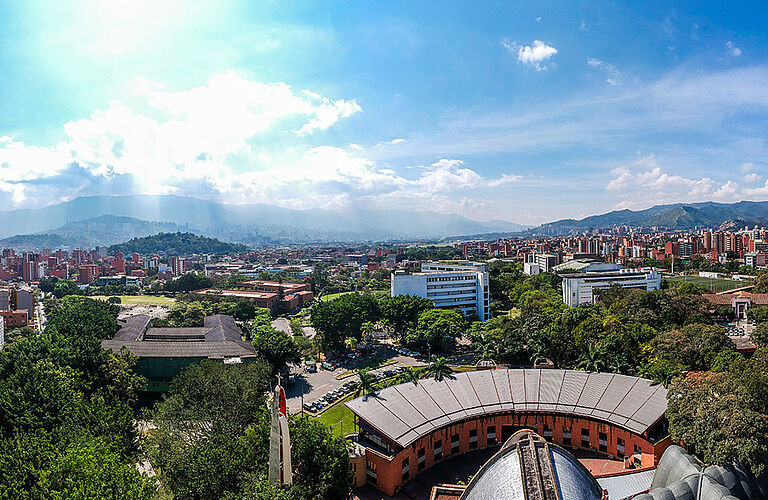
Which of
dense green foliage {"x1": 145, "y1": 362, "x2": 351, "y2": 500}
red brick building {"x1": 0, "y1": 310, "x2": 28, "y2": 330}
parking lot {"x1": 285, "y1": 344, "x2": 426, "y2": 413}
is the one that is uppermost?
dense green foliage {"x1": 145, "y1": 362, "x2": 351, "y2": 500}

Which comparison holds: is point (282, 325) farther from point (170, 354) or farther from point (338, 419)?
→ point (338, 419)

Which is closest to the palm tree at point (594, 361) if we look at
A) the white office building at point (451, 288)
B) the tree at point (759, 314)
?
the tree at point (759, 314)

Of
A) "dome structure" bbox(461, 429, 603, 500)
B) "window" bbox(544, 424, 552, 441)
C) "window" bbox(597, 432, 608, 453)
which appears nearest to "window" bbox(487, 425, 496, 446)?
"window" bbox(544, 424, 552, 441)

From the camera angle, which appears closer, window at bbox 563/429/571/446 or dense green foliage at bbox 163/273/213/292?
window at bbox 563/429/571/446

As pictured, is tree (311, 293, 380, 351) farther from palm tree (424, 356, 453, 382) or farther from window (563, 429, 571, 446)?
window (563, 429, 571, 446)

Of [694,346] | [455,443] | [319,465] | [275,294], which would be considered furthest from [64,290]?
[694,346]

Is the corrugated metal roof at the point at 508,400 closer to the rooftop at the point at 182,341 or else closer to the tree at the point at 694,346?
the tree at the point at 694,346

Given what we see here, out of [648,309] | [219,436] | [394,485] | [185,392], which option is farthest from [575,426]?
[648,309]
